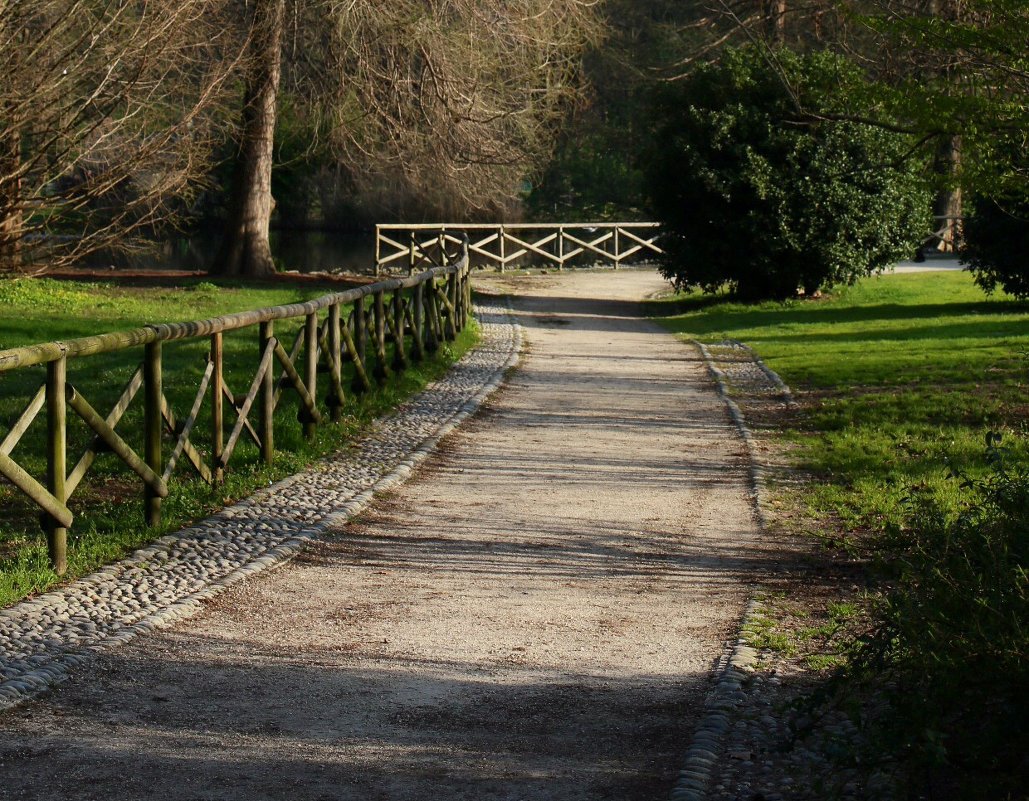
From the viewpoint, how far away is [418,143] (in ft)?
75.3

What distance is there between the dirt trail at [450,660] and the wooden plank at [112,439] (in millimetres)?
961

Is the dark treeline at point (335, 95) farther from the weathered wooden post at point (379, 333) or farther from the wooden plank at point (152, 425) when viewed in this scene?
the wooden plank at point (152, 425)

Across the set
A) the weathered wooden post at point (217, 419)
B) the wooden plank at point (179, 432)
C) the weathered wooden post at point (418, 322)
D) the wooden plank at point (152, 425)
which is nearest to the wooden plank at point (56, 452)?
the wooden plank at point (152, 425)

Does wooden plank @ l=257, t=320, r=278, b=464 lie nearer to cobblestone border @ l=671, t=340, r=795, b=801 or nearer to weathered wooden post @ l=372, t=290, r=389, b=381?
cobblestone border @ l=671, t=340, r=795, b=801

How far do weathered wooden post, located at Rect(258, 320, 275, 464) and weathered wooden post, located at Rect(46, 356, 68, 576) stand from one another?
2.61m

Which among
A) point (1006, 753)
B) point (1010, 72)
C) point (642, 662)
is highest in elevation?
point (1010, 72)

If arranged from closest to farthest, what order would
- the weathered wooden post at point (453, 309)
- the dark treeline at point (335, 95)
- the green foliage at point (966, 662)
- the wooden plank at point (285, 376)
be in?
the green foliage at point (966, 662) → the wooden plank at point (285, 376) → the dark treeline at point (335, 95) → the weathered wooden post at point (453, 309)

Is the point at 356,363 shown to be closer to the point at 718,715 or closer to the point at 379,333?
the point at 379,333

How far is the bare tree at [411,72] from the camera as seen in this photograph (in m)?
22.0

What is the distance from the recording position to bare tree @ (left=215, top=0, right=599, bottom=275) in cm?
2197

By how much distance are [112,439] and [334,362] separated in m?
4.11

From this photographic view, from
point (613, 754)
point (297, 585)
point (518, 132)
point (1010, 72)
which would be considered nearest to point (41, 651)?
point (297, 585)

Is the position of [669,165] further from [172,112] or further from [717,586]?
[717,586]

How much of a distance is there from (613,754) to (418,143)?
1950 centimetres
